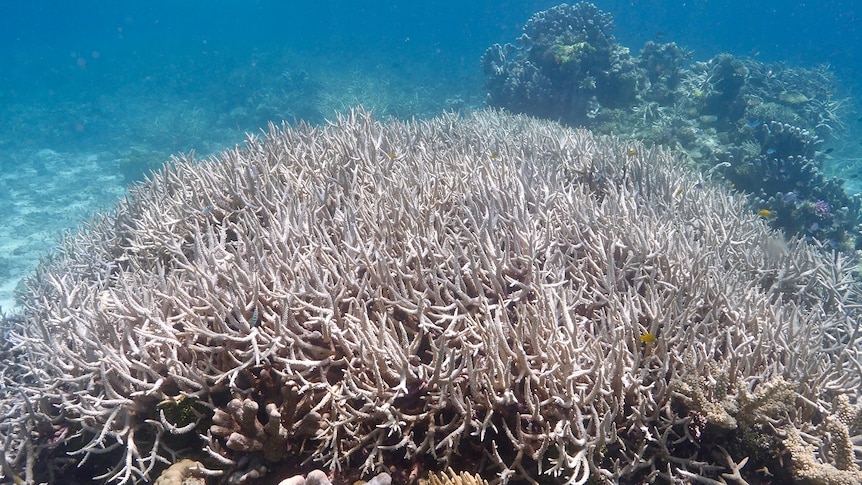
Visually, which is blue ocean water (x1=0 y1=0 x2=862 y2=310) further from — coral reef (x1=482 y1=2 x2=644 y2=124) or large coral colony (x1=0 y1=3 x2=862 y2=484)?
large coral colony (x1=0 y1=3 x2=862 y2=484)

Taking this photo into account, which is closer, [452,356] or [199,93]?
[452,356]

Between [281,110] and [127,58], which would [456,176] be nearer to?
[281,110]

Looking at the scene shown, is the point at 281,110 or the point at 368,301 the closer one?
the point at 368,301

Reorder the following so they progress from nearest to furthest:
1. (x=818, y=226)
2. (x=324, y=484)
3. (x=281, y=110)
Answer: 1. (x=324, y=484)
2. (x=818, y=226)
3. (x=281, y=110)

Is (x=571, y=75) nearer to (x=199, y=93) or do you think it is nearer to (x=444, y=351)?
(x=444, y=351)

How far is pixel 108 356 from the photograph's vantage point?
8.56 ft

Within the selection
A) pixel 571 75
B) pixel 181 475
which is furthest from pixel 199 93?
pixel 181 475

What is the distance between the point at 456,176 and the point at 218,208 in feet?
7.54

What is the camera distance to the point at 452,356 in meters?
2.22

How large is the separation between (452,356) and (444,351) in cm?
7

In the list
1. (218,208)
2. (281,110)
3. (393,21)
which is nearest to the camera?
(218,208)

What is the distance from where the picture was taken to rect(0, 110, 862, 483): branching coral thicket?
91.5 inches

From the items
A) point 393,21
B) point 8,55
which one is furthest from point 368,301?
point 393,21

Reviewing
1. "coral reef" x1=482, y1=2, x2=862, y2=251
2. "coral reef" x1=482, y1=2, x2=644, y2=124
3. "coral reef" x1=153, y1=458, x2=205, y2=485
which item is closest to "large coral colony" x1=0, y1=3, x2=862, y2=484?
"coral reef" x1=153, y1=458, x2=205, y2=485
